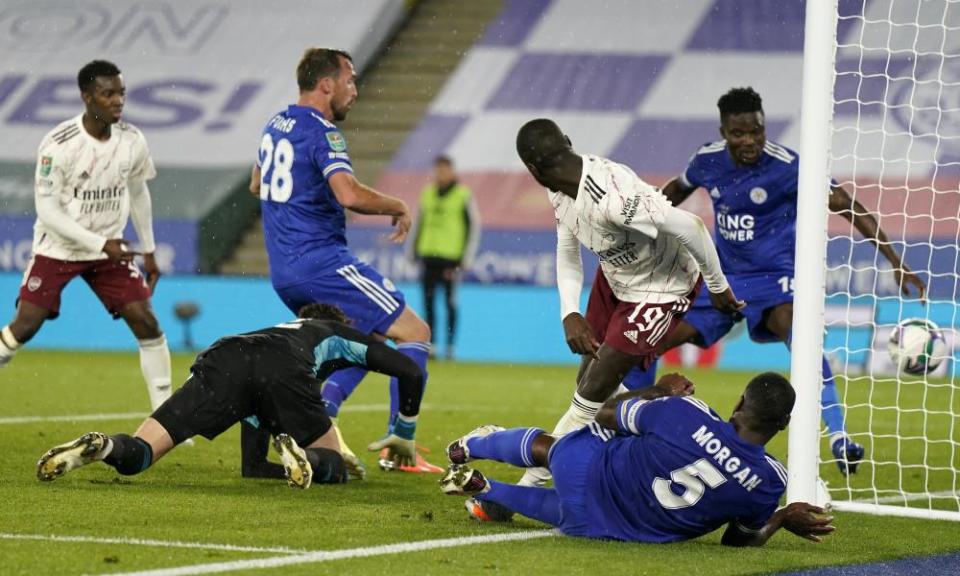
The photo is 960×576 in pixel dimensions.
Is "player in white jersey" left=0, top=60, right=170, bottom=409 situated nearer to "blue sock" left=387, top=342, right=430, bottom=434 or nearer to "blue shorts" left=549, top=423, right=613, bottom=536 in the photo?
"blue sock" left=387, top=342, right=430, bottom=434

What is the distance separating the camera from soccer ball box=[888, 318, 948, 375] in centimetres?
778

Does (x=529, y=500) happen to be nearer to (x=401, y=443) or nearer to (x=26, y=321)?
(x=401, y=443)

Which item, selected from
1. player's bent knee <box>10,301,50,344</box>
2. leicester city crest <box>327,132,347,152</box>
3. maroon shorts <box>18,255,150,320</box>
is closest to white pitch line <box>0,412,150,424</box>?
player's bent knee <box>10,301,50,344</box>

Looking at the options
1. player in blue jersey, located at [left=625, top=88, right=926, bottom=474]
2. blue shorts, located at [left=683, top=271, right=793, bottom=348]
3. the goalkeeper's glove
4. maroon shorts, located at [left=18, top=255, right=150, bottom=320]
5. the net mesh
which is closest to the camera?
the goalkeeper's glove

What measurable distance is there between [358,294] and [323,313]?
489 millimetres

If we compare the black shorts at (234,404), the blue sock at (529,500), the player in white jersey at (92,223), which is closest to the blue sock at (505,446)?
the blue sock at (529,500)

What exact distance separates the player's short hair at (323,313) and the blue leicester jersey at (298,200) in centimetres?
44

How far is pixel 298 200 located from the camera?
7.65 metres

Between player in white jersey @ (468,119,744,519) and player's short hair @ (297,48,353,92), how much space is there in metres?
1.69

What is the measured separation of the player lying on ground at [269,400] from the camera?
6.32 meters

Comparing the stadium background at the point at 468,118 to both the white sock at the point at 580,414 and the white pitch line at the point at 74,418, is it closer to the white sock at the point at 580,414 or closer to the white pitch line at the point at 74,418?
the white pitch line at the point at 74,418

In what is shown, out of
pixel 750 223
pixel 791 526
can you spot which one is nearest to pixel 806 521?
pixel 791 526

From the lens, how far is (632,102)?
2039cm

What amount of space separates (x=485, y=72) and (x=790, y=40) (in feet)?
13.5
